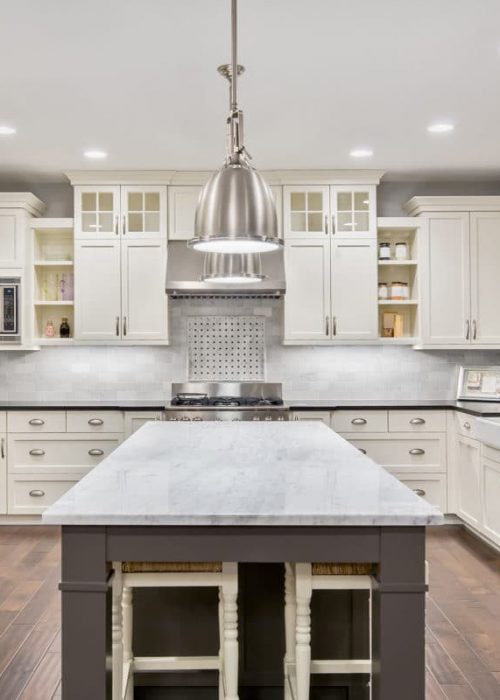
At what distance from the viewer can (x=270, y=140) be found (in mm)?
4508

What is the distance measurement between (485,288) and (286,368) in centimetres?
172

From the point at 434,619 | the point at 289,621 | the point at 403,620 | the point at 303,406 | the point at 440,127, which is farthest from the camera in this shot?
the point at 303,406

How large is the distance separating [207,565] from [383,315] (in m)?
3.98

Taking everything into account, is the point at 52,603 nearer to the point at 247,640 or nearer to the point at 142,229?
the point at 247,640

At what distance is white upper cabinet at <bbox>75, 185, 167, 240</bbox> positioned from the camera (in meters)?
5.29

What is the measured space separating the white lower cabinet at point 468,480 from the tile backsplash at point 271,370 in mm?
839

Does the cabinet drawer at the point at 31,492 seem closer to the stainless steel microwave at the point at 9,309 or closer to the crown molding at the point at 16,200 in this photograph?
the stainless steel microwave at the point at 9,309

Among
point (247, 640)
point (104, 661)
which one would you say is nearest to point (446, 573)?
point (247, 640)

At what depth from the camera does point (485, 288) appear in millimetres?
5309

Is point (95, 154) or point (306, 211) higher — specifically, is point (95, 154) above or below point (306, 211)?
above

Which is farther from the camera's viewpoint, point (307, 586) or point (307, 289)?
point (307, 289)

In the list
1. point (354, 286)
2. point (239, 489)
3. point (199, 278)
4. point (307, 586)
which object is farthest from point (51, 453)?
A: point (307, 586)

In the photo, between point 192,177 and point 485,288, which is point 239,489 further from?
point 485,288

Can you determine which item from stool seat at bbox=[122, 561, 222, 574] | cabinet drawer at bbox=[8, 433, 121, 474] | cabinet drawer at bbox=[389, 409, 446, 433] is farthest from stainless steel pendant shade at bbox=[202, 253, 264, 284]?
cabinet drawer at bbox=[8, 433, 121, 474]
